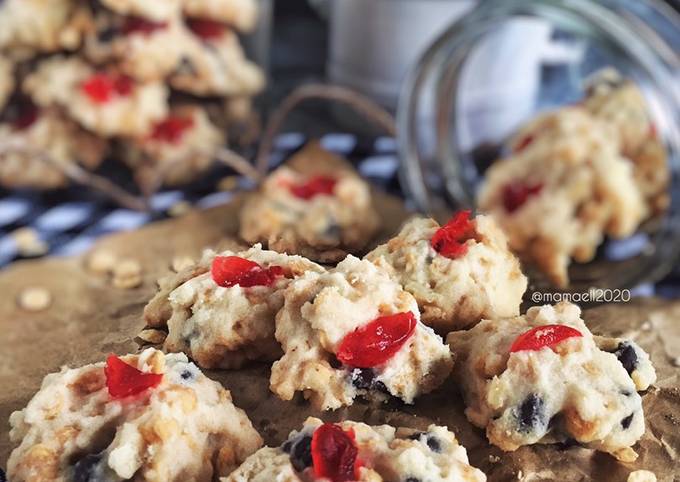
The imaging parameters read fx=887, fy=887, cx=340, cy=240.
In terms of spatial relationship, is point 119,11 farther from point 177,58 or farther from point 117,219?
point 117,219

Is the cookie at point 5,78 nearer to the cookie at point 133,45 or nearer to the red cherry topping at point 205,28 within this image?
the cookie at point 133,45

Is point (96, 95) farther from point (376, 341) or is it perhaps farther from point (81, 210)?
point (376, 341)

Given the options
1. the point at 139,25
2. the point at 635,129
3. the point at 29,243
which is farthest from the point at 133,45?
the point at 635,129

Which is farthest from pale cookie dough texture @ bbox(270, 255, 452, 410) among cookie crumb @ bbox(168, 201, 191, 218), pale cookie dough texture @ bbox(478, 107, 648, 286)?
cookie crumb @ bbox(168, 201, 191, 218)

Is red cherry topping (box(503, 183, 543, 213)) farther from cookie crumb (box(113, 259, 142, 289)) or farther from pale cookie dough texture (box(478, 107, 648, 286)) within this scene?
cookie crumb (box(113, 259, 142, 289))

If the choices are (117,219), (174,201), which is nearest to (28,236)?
(117,219)

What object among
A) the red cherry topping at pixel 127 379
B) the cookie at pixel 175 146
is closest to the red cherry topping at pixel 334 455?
the red cherry topping at pixel 127 379
